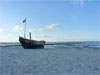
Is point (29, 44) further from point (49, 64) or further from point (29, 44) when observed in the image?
point (49, 64)

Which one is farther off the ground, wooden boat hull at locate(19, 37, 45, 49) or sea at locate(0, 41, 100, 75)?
wooden boat hull at locate(19, 37, 45, 49)

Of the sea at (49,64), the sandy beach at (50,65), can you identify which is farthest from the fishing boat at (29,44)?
the sandy beach at (50,65)

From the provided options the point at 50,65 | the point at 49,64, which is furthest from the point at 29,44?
the point at 50,65

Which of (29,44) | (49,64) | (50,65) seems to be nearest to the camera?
(50,65)

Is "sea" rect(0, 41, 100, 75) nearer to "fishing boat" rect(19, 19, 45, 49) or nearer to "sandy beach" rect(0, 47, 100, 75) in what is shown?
"sandy beach" rect(0, 47, 100, 75)

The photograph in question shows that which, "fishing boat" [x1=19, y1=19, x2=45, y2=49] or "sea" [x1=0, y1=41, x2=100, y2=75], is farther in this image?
"fishing boat" [x1=19, y1=19, x2=45, y2=49]

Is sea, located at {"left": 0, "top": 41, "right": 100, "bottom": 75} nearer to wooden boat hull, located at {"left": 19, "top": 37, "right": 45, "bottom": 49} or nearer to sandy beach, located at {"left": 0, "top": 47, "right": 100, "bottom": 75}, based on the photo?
sandy beach, located at {"left": 0, "top": 47, "right": 100, "bottom": 75}

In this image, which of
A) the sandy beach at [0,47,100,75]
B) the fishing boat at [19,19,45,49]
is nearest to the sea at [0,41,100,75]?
the sandy beach at [0,47,100,75]

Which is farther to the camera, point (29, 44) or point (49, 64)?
point (29, 44)

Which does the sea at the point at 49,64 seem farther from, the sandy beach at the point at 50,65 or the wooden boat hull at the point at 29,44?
the wooden boat hull at the point at 29,44

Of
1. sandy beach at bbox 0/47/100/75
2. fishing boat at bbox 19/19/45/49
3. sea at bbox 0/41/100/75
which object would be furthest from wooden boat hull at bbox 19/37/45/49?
sandy beach at bbox 0/47/100/75

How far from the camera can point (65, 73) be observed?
31.5 feet

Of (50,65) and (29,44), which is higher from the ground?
(29,44)

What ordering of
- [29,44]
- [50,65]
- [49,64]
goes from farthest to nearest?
[29,44], [49,64], [50,65]
